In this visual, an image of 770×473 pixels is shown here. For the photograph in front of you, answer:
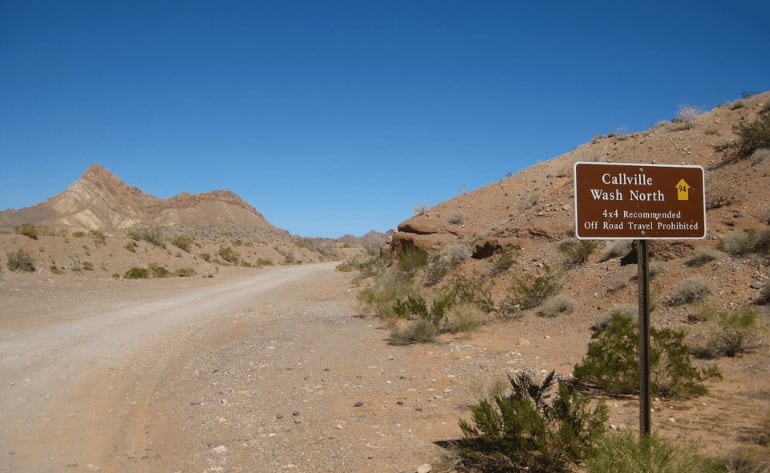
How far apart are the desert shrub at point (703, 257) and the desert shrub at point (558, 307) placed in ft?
9.24

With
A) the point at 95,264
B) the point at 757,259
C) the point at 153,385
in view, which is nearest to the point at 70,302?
the point at 153,385

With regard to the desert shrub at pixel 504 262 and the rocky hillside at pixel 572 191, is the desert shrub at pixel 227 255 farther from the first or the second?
the desert shrub at pixel 504 262

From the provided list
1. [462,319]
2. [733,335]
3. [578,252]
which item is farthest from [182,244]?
[733,335]

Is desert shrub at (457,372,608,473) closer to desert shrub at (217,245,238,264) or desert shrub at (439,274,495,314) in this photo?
desert shrub at (439,274,495,314)

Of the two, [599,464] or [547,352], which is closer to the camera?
[599,464]

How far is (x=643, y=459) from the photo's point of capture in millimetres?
3883

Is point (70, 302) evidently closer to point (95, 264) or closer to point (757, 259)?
point (95, 264)

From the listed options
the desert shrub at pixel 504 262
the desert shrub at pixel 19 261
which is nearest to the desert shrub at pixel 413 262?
the desert shrub at pixel 504 262

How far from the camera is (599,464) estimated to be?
12.7ft

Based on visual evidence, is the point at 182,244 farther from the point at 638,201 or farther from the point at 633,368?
the point at 638,201

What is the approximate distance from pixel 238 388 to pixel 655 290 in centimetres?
926

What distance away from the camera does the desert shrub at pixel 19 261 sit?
23625mm

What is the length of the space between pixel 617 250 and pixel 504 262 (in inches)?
148

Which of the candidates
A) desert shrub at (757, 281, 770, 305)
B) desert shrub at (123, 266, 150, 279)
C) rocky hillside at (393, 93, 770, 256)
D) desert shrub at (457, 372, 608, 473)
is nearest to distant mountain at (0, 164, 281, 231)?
desert shrub at (123, 266, 150, 279)
